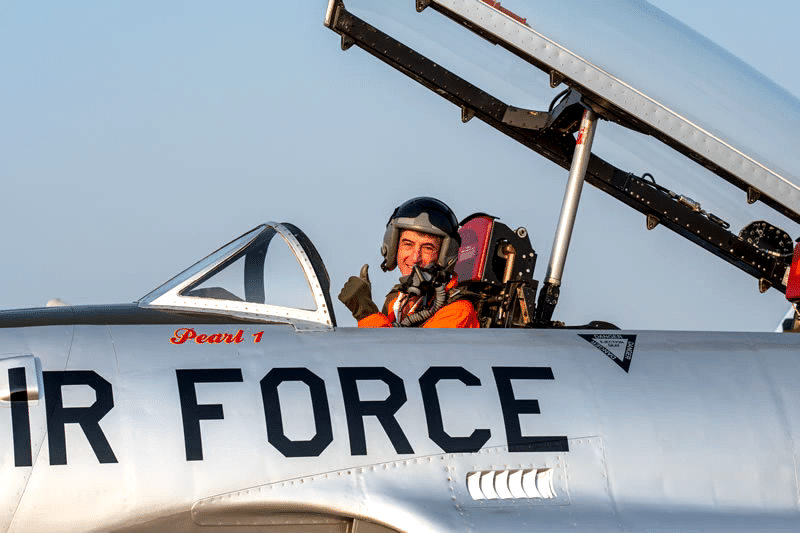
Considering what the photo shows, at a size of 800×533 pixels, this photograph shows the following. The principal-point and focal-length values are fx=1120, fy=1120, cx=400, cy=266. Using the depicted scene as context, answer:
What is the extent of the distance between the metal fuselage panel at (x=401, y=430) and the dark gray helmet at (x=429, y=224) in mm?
948

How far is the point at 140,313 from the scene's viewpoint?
579 centimetres

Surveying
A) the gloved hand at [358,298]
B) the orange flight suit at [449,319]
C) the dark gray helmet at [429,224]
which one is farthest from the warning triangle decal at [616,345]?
the gloved hand at [358,298]

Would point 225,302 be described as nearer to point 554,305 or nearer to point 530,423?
point 530,423

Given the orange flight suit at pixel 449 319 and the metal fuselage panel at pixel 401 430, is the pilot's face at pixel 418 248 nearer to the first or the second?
the orange flight suit at pixel 449 319

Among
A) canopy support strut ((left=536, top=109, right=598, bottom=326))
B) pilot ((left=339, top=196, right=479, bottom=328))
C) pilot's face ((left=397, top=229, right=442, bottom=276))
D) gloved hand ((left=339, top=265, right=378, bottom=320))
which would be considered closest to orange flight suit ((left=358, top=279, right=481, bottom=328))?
pilot ((left=339, top=196, right=479, bottom=328))

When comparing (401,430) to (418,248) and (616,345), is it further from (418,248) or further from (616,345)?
(418,248)

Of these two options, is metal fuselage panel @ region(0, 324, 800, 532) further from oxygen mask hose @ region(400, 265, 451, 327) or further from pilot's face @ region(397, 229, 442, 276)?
pilot's face @ region(397, 229, 442, 276)

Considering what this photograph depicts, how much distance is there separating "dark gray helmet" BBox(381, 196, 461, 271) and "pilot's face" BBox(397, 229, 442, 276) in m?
0.03

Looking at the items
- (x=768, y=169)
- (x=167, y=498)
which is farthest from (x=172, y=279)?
(x=768, y=169)

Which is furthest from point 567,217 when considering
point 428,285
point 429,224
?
point 428,285

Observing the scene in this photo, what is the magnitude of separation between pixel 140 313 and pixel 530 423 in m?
2.08

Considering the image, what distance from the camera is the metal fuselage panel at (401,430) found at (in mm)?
5125

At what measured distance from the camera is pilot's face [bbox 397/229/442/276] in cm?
686

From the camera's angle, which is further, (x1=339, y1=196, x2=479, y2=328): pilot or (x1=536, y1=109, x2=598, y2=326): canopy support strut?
(x1=536, y1=109, x2=598, y2=326): canopy support strut
